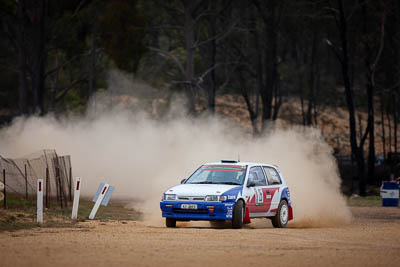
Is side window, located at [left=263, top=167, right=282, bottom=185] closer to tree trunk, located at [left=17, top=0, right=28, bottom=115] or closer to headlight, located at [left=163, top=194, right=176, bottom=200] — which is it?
headlight, located at [left=163, top=194, right=176, bottom=200]

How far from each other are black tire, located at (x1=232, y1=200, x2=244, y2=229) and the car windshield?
0.75 m

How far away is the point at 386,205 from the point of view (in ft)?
98.3

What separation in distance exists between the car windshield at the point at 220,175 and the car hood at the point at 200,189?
395 millimetres

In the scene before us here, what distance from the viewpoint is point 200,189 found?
16766 mm

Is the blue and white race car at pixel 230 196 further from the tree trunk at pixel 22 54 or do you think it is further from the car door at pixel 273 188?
the tree trunk at pixel 22 54

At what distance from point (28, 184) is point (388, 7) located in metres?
30.4

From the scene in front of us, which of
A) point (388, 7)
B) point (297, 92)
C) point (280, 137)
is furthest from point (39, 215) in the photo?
point (297, 92)

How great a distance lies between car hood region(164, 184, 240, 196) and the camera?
16511 millimetres

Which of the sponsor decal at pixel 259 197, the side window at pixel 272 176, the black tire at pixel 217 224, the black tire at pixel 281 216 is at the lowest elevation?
the black tire at pixel 217 224

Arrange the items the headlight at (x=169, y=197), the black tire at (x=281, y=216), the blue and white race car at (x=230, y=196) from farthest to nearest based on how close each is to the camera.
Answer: the black tire at (x=281, y=216) < the headlight at (x=169, y=197) < the blue and white race car at (x=230, y=196)

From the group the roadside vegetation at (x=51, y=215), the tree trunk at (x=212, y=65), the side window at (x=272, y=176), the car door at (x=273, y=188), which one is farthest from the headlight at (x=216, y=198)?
the tree trunk at (x=212, y=65)

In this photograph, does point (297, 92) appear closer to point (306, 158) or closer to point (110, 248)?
point (306, 158)

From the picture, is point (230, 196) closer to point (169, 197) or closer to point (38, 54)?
point (169, 197)

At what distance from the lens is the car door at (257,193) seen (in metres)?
17.2
